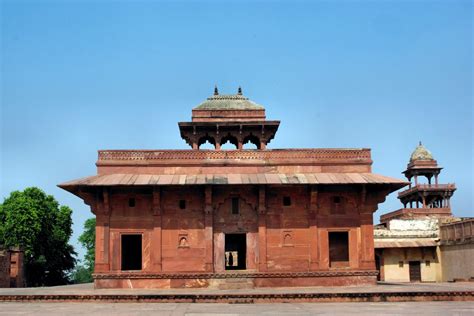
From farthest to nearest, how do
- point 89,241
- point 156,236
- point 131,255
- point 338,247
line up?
point 89,241 < point 131,255 < point 338,247 < point 156,236

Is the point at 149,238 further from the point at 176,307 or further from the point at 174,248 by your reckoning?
the point at 176,307

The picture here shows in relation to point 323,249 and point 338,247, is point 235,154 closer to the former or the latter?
point 323,249

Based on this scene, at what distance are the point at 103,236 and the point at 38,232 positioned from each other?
22935mm

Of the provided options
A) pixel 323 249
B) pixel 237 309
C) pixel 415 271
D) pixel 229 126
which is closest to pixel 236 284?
pixel 323 249

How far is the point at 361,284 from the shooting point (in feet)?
73.5

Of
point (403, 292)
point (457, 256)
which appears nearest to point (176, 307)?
point (403, 292)

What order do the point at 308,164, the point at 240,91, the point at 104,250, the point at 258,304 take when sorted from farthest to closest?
the point at 240,91 < the point at 308,164 < the point at 104,250 < the point at 258,304

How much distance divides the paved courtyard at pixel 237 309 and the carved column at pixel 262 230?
6058 millimetres

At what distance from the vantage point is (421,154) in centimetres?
4728

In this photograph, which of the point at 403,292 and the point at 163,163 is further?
the point at 163,163

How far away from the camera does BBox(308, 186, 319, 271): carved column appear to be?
22547 mm

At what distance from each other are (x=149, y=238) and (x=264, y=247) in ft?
15.0

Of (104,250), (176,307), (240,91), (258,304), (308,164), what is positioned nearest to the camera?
(176,307)

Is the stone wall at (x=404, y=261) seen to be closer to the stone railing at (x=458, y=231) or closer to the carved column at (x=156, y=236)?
the stone railing at (x=458, y=231)
